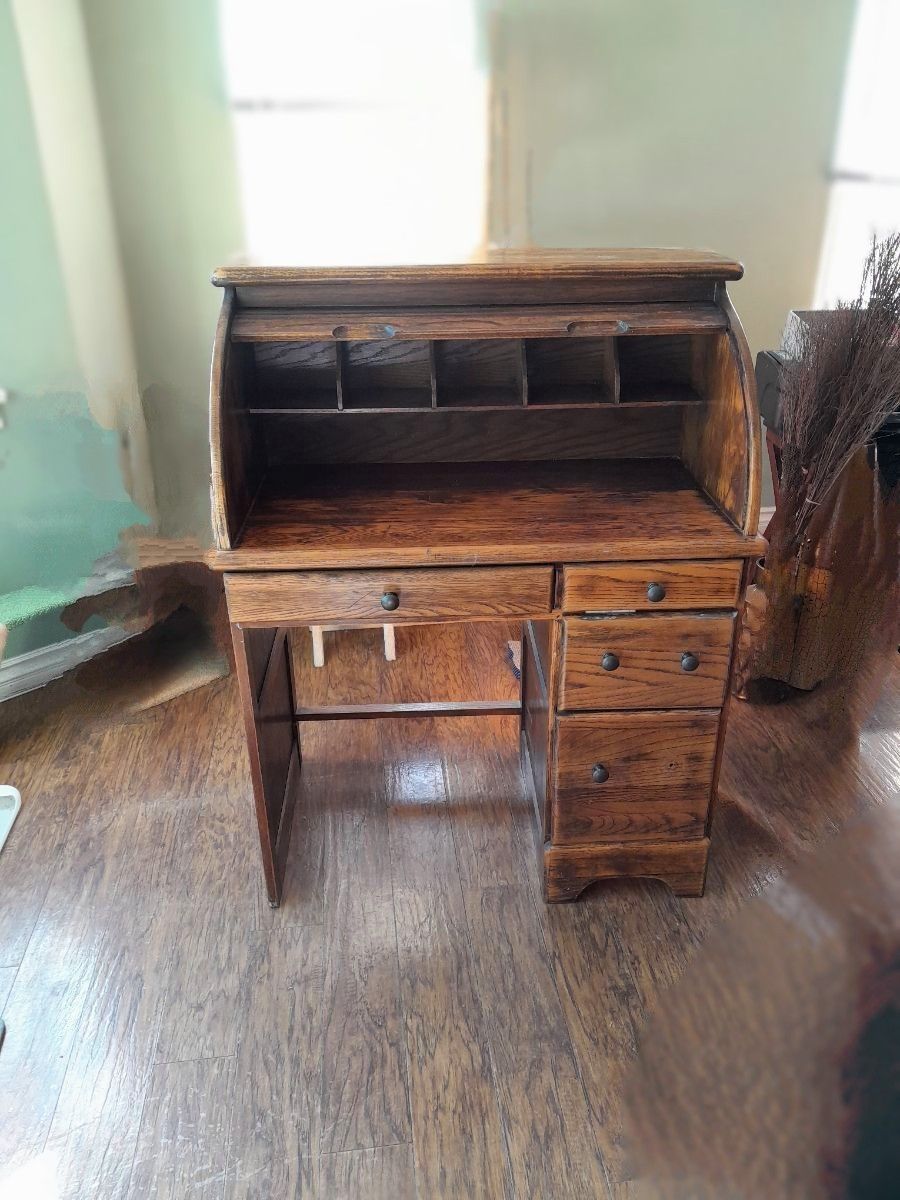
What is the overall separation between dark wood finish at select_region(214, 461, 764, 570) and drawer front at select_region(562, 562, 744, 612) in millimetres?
29

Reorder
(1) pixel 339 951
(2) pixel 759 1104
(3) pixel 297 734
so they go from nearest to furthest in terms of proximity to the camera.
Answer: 1. (2) pixel 759 1104
2. (1) pixel 339 951
3. (3) pixel 297 734

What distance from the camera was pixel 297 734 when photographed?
7.21 ft

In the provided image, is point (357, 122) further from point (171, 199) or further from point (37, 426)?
point (37, 426)

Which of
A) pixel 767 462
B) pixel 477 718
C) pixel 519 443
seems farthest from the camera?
pixel 767 462

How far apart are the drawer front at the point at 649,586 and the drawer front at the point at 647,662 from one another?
1.0 inches

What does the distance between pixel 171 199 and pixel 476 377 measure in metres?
1.26

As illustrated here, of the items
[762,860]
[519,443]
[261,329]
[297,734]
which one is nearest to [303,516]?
A: [261,329]

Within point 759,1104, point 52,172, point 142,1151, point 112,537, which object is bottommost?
point 142,1151

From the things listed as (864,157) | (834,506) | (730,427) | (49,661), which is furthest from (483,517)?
(864,157)

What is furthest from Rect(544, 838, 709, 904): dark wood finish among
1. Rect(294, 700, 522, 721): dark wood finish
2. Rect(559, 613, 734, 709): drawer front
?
Rect(294, 700, 522, 721): dark wood finish

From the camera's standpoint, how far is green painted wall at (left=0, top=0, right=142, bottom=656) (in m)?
2.12

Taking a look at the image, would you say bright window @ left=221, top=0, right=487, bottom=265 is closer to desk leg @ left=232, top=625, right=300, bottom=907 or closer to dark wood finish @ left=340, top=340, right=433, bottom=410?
dark wood finish @ left=340, top=340, right=433, bottom=410

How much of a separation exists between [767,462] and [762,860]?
4.94ft

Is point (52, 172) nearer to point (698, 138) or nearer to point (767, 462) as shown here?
point (698, 138)
